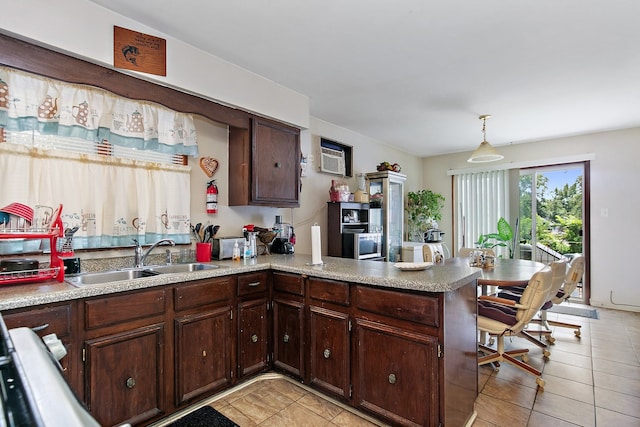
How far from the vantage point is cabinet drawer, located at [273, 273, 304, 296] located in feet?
7.52

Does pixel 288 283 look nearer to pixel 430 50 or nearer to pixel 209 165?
pixel 209 165

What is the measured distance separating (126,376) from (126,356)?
0.35 feet

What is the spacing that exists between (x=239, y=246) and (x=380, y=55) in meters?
1.94

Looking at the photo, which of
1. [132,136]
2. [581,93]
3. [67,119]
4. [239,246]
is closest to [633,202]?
[581,93]

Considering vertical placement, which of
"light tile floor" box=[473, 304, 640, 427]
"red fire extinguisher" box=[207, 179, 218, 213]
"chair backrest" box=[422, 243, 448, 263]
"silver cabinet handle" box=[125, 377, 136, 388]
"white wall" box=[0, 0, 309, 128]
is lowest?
"light tile floor" box=[473, 304, 640, 427]

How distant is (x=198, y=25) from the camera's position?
212 cm

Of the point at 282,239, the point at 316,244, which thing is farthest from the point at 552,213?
the point at 316,244

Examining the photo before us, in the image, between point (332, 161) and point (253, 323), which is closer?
point (253, 323)

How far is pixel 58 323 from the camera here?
60.4 inches

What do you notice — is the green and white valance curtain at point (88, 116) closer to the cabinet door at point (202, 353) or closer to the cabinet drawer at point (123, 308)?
the cabinet drawer at point (123, 308)

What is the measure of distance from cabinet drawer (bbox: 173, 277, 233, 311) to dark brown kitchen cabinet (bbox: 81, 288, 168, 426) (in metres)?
0.09

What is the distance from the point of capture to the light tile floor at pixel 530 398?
6.48 ft

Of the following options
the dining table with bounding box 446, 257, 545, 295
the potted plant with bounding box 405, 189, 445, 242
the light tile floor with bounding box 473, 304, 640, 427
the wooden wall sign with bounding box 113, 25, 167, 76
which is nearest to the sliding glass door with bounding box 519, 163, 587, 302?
the potted plant with bounding box 405, 189, 445, 242

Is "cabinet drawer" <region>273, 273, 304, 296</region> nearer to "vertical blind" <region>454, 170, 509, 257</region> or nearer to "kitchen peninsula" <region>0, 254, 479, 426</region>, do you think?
"kitchen peninsula" <region>0, 254, 479, 426</region>
